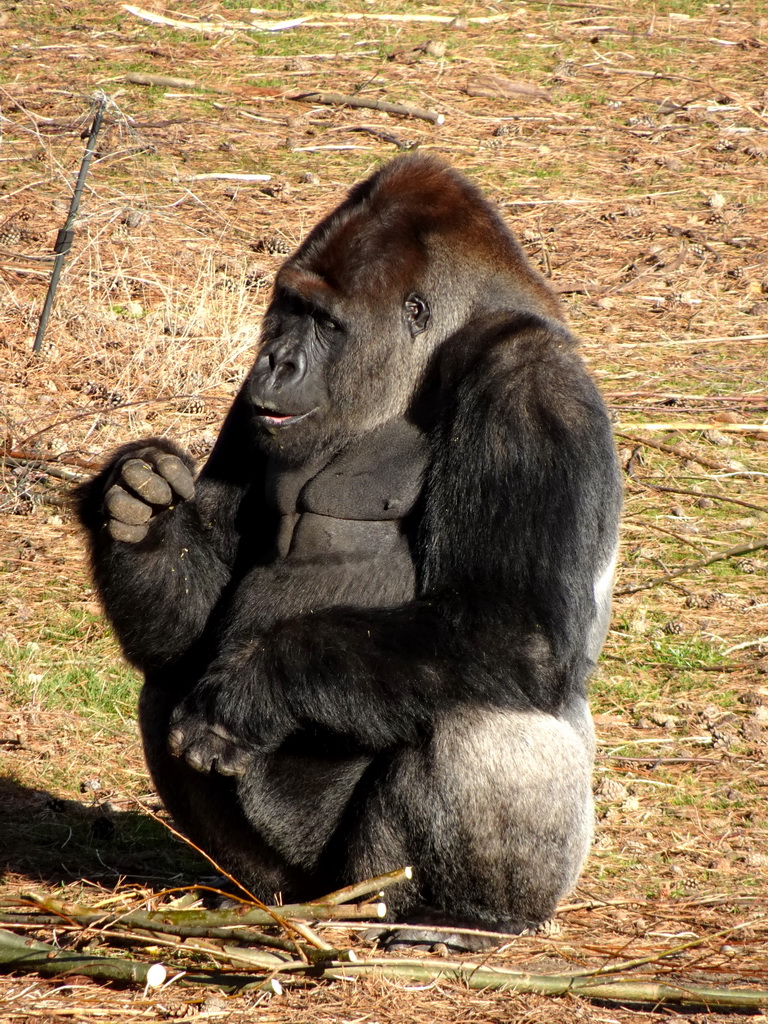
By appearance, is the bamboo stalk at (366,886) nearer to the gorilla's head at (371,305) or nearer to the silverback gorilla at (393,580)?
the silverback gorilla at (393,580)

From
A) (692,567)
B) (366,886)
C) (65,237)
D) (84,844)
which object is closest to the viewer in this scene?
(366,886)

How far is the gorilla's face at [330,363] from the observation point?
3.93 metres

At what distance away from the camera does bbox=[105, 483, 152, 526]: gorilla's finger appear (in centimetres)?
391

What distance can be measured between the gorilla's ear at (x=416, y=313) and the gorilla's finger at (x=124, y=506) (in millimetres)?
999

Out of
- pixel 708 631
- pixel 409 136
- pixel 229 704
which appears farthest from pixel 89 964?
pixel 409 136

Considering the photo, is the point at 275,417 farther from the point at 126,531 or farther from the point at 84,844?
the point at 84,844

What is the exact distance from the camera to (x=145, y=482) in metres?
Result: 3.88

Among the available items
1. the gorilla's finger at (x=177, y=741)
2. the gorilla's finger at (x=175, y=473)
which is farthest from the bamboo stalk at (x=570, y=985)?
the gorilla's finger at (x=175, y=473)

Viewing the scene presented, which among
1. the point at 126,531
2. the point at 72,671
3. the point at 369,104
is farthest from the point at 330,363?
the point at 369,104

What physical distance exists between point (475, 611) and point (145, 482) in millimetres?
1072

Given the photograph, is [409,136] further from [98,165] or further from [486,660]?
[486,660]

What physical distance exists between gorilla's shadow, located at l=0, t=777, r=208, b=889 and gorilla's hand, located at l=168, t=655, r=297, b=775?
2.91ft

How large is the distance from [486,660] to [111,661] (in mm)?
2939

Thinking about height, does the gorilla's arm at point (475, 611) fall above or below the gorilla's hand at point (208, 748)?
above
